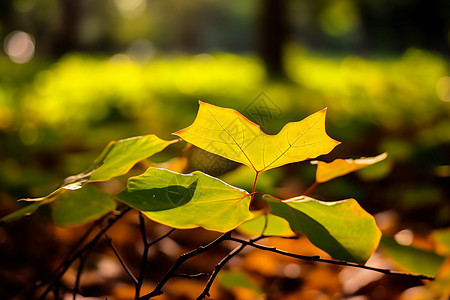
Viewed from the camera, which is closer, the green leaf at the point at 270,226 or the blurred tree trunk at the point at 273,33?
the green leaf at the point at 270,226

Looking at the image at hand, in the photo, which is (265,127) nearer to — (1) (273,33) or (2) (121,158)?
(2) (121,158)

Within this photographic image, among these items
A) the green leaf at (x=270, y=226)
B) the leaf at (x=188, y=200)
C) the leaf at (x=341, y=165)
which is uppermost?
the leaf at (x=188, y=200)

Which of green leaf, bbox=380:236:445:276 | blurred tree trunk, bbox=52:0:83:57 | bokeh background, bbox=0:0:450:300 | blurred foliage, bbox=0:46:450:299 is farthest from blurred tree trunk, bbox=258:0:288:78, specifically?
blurred tree trunk, bbox=52:0:83:57

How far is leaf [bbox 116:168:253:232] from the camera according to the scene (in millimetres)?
341

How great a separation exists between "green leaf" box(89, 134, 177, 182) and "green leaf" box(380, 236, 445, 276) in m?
0.31

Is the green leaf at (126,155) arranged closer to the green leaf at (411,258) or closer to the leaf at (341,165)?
the leaf at (341,165)

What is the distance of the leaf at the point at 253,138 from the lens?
36cm

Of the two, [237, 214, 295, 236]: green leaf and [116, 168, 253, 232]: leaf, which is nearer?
[116, 168, 253, 232]: leaf

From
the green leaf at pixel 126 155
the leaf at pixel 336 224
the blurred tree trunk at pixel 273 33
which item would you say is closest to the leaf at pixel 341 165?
the leaf at pixel 336 224

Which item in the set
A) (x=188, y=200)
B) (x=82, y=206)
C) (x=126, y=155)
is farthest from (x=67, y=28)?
(x=188, y=200)

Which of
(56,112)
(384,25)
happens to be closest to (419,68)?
(56,112)

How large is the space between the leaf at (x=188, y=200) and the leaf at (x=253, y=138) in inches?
1.3

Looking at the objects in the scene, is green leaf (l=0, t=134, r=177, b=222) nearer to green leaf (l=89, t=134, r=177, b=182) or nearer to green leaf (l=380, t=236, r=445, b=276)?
green leaf (l=89, t=134, r=177, b=182)

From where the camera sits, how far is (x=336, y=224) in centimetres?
38
